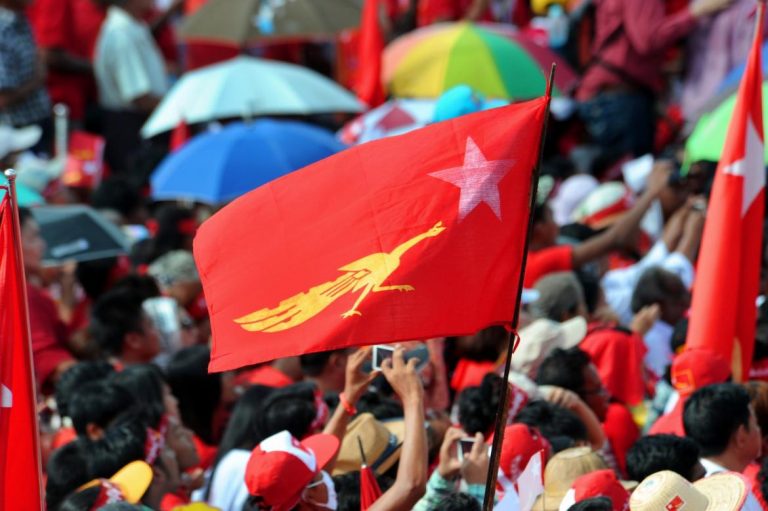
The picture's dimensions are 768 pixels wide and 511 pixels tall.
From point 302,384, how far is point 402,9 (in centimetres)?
933

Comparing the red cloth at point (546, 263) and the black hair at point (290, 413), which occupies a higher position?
the black hair at point (290, 413)

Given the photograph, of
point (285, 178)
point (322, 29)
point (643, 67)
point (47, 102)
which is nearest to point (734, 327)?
point (285, 178)

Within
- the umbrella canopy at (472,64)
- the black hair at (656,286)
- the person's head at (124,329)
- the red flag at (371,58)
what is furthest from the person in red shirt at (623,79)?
the person's head at (124,329)

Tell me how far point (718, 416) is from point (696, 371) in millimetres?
503

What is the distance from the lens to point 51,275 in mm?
9414

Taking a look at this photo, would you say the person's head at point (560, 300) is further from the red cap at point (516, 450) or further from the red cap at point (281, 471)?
the red cap at point (281, 471)

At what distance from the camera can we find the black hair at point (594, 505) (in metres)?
4.78

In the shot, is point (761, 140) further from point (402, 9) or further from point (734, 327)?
point (402, 9)

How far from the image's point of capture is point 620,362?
24.2 ft

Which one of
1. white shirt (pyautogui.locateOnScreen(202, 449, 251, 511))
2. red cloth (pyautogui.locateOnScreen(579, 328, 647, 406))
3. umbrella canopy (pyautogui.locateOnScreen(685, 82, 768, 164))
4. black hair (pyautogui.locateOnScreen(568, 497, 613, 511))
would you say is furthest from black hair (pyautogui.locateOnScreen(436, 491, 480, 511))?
umbrella canopy (pyautogui.locateOnScreen(685, 82, 768, 164))

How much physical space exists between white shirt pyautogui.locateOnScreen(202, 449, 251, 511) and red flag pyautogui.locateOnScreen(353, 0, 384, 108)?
603cm

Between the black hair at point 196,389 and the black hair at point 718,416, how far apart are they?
249 cm

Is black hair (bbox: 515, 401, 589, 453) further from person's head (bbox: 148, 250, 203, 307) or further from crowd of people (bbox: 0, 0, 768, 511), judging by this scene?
person's head (bbox: 148, 250, 203, 307)

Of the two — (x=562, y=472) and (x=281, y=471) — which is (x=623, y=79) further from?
(x=281, y=471)
